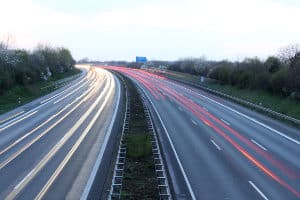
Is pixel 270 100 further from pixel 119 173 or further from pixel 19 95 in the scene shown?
pixel 119 173

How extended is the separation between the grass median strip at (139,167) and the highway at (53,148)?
1.26m

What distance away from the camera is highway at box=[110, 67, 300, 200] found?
19.5 m

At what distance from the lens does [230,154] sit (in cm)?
2619

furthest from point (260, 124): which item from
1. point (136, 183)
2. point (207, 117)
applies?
point (136, 183)

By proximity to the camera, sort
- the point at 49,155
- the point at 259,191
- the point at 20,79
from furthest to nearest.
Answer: the point at 20,79 → the point at 49,155 → the point at 259,191

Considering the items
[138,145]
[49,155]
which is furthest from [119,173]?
[138,145]

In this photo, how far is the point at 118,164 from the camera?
2323 cm

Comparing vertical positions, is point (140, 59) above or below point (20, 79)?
below

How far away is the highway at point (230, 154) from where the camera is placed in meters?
19.5

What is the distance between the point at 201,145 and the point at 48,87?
46645 mm

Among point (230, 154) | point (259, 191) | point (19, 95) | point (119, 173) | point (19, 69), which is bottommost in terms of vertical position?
point (19, 95)

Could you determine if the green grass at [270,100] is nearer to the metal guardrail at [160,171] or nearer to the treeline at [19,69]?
the metal guardrail at [160,171]

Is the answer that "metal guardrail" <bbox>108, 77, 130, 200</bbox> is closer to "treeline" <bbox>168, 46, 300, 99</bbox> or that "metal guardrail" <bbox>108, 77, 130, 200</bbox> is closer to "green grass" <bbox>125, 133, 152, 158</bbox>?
"green grass" <bbox>125, 133, 152, 158</bbox>

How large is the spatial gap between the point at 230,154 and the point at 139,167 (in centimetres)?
522
